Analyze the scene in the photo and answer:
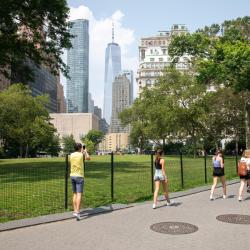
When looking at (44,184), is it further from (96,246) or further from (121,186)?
(96,246)

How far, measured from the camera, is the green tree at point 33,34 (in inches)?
1017

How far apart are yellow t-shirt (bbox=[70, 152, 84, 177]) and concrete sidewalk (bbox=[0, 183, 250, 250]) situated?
1.14 metres

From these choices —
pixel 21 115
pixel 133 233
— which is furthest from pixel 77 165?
pixel 21 115

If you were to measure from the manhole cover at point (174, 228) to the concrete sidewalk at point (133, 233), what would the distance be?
0.56 ft

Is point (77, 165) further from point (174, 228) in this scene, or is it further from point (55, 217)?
point (174, 228)

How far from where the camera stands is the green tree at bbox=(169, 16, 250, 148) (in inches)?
1147

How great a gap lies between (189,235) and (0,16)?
2076cm

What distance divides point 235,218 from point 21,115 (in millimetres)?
61176

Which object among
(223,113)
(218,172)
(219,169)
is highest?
(223,113)

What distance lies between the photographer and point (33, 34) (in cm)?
2853

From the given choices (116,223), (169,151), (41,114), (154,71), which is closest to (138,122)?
(169,151)

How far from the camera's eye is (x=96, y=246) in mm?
7613

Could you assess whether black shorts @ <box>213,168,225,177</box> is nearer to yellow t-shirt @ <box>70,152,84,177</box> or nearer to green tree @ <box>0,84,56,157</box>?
yellow t-shirt @ <box>70,152,84,177</box>

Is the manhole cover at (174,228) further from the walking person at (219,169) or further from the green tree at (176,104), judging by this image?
the green tree at (176,104)
